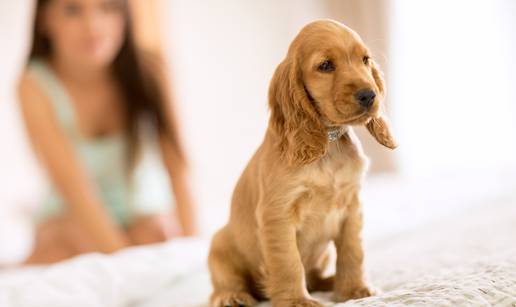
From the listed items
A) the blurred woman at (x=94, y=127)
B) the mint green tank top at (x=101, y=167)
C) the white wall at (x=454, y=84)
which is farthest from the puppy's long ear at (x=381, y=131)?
the white wall at (x=454, y=84)

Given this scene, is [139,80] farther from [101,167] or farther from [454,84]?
[454,84]

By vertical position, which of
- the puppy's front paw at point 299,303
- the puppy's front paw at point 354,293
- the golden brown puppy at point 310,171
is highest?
the golden brown puppy at point 310,171

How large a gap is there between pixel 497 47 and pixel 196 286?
10.6 ft

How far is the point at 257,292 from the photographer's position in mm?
1412

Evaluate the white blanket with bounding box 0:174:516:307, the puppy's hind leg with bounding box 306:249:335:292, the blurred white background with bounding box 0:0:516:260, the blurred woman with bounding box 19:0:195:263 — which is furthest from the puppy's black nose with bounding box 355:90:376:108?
the blurred woman with bounding box 19:0:195:263

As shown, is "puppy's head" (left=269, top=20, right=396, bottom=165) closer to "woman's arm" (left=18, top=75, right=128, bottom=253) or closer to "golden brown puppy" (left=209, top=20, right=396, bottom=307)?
"golden brown puppy" (left=209, top=20, right=396, bottom=307)

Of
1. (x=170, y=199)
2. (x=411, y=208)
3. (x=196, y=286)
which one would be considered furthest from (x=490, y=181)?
(x=196, y=286)

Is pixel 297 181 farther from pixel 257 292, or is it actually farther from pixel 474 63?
pixel 474 63

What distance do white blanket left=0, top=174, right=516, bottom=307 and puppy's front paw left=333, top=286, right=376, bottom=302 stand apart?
4 centimetres

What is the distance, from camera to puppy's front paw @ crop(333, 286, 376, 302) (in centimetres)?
128

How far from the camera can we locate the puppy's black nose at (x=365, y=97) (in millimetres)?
1076

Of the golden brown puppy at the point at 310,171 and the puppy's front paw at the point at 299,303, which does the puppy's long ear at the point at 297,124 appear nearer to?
the golden brown puppy at the point at 310,171

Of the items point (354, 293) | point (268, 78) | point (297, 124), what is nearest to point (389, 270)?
point (354, 293)

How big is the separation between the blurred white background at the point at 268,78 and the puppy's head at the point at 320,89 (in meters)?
2.15
